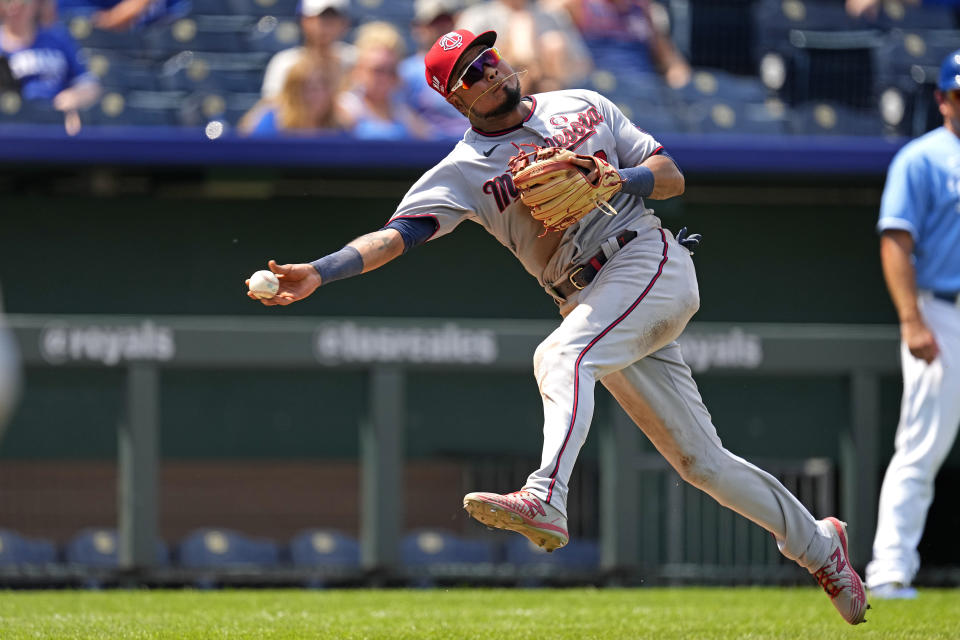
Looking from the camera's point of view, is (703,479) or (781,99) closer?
(703,479)

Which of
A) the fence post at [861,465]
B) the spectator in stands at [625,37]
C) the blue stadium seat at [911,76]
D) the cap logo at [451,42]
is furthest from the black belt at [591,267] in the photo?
the spectator in stands at [625,37]

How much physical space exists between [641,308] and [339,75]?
452cm

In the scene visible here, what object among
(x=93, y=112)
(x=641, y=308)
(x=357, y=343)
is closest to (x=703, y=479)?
(x=641, y=308)

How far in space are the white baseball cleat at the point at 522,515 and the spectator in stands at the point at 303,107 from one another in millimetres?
4566

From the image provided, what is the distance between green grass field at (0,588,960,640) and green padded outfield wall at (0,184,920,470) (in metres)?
1.79

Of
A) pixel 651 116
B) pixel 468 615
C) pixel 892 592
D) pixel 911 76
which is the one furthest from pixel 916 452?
pixel 911 76

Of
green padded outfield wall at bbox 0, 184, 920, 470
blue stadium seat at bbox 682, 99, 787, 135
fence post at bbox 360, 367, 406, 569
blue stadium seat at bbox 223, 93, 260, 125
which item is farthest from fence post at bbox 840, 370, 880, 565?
blue stadium seat at bbox 223, 93, 260, 125

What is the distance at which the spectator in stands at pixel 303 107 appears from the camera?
313 inches

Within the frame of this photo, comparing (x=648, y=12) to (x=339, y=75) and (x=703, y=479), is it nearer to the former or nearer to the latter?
(x=339, y=75)

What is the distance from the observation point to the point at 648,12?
382 inches

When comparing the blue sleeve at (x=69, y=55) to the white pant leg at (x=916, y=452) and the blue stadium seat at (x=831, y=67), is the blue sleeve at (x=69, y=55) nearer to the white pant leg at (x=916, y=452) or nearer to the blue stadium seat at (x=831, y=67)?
the blue stadium seat at (x=831, y=67)

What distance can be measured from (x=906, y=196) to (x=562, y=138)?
217cm

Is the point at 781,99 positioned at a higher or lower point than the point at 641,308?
lower

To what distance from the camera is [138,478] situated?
6.51 meters
